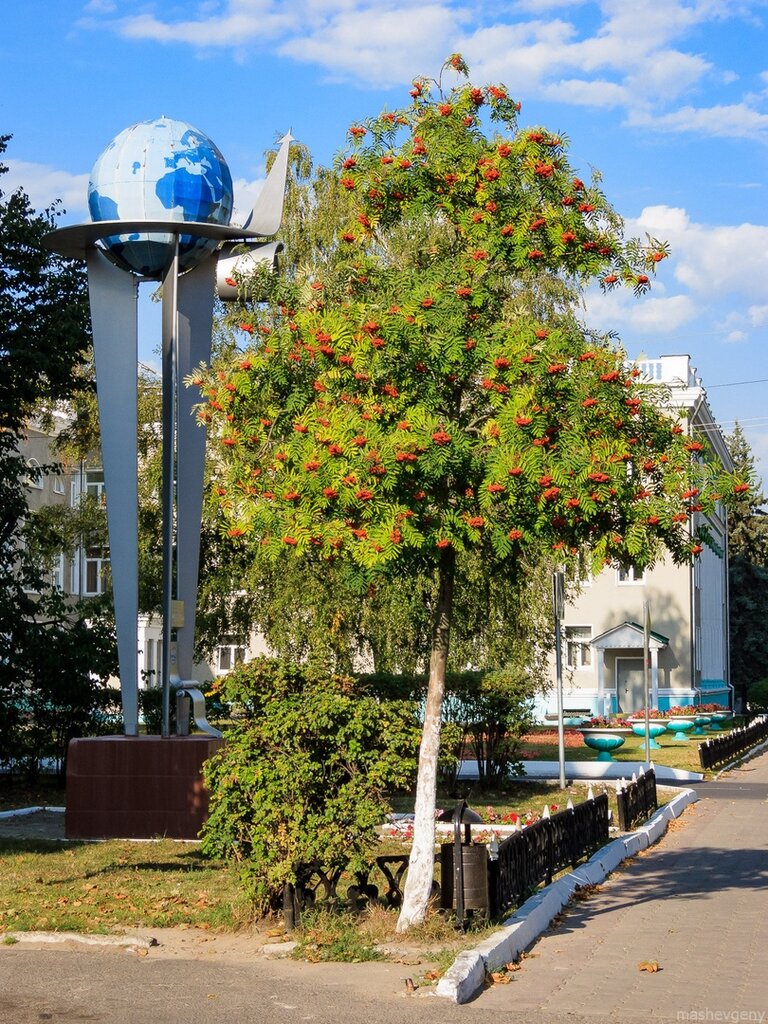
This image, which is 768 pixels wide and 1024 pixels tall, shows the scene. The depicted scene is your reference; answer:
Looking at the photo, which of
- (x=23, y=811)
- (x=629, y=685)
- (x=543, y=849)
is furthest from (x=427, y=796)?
(x=629, y=685)

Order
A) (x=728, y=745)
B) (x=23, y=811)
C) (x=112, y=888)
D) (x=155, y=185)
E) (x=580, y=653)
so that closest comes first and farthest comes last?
(x=112, y=888) → (x=155, y=185) → (x=23, y=811) → (x=728, y=745) → (x=580, y=653)

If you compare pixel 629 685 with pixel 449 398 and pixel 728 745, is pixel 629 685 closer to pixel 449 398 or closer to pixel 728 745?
pixel 728 745

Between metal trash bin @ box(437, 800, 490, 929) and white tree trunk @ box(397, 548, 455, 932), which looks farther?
metal trash bin @ box(437, 800, 490, 929)

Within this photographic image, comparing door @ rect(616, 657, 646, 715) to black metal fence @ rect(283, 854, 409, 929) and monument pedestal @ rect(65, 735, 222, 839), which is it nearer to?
monument pedestal @ rect(65, 735, 222, 839)

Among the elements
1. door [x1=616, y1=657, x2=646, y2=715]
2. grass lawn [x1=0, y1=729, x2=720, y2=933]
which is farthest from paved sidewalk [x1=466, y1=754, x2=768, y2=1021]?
door [x1=616, y1=657, x2=646, y2=715]

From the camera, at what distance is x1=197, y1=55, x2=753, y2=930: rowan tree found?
27.6 ft

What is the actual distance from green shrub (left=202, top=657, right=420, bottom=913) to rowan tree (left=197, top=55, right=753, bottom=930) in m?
0.34

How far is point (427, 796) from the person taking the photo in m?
9.36

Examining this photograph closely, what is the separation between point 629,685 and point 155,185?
4062 centimetres

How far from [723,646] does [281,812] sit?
56104 millimetres

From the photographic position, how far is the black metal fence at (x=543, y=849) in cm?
980

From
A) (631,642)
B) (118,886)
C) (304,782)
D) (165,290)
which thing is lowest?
(118,886)

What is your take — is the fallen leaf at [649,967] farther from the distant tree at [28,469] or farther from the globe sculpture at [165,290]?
the distant tree at [28,469]

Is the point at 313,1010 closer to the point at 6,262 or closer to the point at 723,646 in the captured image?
the point at 6,262
